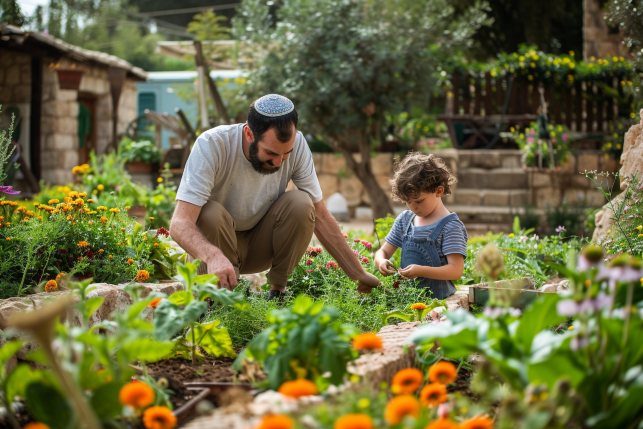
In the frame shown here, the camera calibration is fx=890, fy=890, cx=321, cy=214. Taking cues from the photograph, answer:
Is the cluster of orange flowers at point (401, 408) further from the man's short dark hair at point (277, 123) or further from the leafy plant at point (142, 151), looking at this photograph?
the leafy plant at point (142, 151)

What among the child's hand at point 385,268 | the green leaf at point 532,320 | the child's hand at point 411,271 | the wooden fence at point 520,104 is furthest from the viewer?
the wooden fence at point 520,104

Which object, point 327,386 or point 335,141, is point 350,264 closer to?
point 327,386

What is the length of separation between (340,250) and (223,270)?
914 millimetres

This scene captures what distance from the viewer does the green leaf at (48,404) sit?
6.57 feet

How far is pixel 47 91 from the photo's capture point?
40.6 ft

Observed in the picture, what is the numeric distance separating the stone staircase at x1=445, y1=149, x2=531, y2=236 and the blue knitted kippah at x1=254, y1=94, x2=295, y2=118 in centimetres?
656

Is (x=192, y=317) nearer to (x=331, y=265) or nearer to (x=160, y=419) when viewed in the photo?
(x=160, y=419)

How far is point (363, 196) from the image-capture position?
12562mm

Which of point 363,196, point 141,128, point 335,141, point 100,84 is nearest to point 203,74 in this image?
point 335,141

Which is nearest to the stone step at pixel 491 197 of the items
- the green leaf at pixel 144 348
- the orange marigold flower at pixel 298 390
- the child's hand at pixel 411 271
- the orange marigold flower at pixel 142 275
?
the child's hand at pixel 411 271

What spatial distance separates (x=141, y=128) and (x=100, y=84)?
183 centimetres

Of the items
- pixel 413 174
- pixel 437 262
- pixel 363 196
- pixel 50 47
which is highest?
pixel 50 47

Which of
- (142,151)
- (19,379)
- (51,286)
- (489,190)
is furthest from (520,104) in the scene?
(19,379)

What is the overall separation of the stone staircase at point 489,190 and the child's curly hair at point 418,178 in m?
6.04
